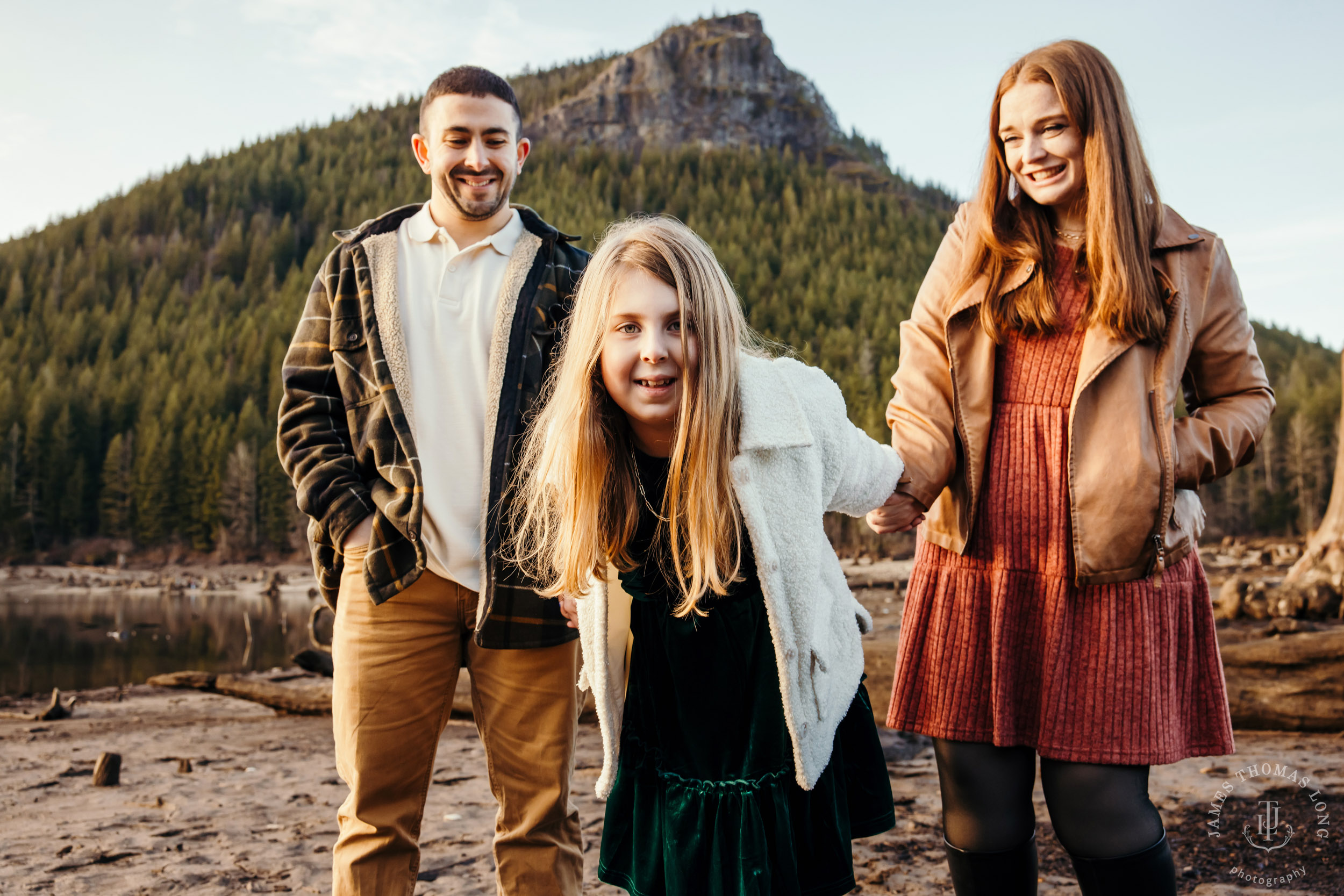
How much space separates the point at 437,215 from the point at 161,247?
260 feet

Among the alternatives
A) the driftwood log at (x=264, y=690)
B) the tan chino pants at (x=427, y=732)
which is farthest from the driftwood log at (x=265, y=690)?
the tan chino pants at (x=427, y=732)

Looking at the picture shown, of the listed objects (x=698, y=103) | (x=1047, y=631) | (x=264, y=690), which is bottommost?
(x=264, y=690)

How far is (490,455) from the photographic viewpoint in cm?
227

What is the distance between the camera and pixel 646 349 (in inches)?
66.0

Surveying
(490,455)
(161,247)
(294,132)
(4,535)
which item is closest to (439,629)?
(490,455)

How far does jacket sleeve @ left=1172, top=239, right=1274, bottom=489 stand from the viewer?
1.80m

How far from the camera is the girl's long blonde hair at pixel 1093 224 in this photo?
5.76 ft

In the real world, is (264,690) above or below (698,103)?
below

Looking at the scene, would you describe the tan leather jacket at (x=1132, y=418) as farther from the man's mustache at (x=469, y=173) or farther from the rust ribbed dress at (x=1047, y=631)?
the man's mustache at (x=469, y=173)

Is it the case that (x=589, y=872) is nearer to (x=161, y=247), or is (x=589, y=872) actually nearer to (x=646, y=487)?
(x=646, y=487)

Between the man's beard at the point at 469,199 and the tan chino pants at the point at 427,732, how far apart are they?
980mm

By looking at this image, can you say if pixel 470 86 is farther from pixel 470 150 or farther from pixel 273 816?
pixel 273 816

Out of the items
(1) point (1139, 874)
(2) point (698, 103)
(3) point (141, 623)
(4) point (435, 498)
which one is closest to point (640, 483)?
(4) point (435, 498)

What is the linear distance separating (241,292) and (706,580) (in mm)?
70436
